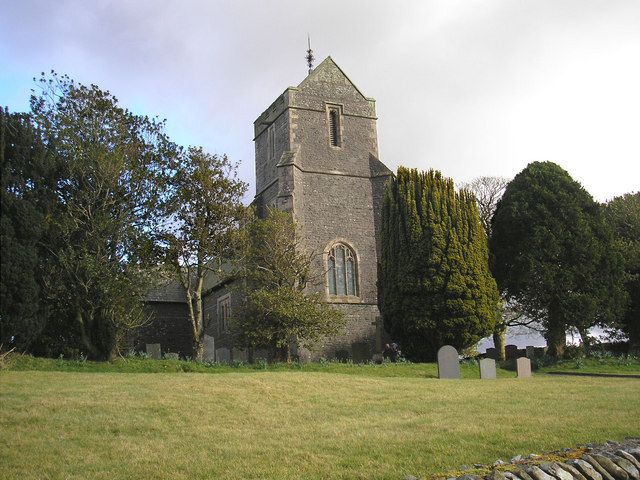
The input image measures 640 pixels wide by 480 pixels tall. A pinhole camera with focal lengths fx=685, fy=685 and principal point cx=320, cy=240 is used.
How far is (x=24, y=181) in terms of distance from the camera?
61.5 feet

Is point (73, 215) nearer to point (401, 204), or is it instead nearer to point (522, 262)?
point (401, 204)

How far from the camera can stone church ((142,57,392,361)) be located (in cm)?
2989

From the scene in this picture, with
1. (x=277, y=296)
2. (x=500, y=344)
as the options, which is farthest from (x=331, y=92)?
(x=500, y=344)

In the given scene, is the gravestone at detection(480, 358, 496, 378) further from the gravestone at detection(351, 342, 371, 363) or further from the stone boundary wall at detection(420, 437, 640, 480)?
the stone boundary wall at detection(420, 437, 640, 480)

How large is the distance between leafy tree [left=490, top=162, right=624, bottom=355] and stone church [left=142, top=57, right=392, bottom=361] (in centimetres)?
584

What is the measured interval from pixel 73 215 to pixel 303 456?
14.3 meters

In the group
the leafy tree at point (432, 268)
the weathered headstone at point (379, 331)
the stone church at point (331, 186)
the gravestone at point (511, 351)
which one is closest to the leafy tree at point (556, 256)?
the leafy tree at point (432, 268)

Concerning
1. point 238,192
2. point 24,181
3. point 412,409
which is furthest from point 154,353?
point 412,409

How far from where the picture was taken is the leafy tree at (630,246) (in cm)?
3047

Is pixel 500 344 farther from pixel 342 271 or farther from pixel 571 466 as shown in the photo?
pixel 571 466

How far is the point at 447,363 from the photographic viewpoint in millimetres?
21422

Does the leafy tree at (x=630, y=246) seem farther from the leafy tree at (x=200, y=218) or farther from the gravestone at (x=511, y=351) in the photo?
the leafy tree at (x=200, y=218)

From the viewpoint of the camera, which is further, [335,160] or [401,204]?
[335,160]

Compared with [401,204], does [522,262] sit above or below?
below
